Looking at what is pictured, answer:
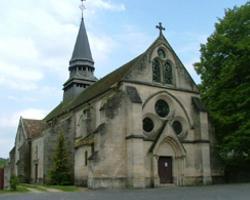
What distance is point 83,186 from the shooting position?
29672 mm

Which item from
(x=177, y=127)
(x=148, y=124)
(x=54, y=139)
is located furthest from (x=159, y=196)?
(x=54, y=139)

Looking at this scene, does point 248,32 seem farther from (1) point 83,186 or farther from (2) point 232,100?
(1) point 83,186

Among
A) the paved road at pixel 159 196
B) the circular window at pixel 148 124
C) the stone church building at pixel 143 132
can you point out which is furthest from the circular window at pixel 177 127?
the paved road at pixel 159 196

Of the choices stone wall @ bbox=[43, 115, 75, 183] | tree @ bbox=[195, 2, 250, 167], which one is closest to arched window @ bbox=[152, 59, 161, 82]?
tree @ bbox=[195, 2, 250, 167]

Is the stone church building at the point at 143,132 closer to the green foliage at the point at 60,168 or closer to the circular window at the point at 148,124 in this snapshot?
the circular window at the point at 148,124

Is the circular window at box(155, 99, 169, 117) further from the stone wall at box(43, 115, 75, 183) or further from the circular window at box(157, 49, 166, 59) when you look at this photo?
the stone wall at box(43, 115, 75, 183)

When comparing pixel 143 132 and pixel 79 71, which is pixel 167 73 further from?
pixel 79 71

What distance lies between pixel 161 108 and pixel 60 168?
10.7 metres

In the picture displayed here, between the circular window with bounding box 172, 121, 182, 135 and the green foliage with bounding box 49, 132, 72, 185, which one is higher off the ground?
the circular window with bounding box 172, 121, 182, 135

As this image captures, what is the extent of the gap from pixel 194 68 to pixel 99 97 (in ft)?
32.0

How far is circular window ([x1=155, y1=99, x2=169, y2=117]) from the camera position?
103ft

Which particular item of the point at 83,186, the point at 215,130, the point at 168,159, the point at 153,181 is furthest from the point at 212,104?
the point at 83,186

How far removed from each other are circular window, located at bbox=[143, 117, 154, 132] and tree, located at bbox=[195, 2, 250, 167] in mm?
5916

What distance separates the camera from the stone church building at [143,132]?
27.8 meters
